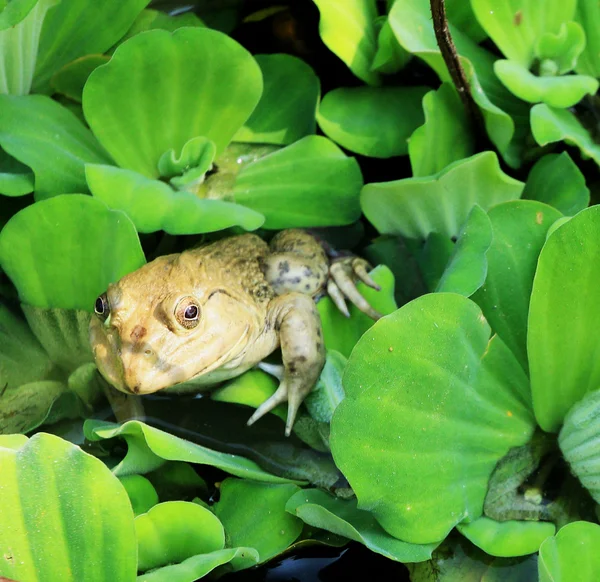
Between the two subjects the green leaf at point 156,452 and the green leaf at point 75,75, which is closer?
the green leaf at point 156,452

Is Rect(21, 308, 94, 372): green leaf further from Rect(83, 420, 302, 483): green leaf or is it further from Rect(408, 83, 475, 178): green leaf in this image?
Rect(408, 83, 475, 178): green leaf

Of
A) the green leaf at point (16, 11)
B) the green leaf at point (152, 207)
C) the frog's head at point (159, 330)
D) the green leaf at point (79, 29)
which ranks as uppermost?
the green leaf at point (16, 11)

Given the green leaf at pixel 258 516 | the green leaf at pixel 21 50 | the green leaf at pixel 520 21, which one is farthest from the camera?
the green leaf at pixel 520 21

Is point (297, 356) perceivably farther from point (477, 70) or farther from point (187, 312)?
point (477, 70)

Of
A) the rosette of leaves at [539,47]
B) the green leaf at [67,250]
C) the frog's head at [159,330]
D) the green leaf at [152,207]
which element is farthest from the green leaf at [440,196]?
the green leaf at [67,250]

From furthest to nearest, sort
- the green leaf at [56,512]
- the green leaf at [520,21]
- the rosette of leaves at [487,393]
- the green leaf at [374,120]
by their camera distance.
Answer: the green leaf at [374,120] < the green leaf at [520,21] < the rosette of leaves at [487,393] < the green leaf at [56,512]

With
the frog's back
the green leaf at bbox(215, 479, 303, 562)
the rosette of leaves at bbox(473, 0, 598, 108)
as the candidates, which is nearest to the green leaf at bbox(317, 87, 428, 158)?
the rosette of leaves at bbox(473, 0, 598, 108)

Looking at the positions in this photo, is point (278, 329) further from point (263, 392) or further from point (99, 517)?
point (99, 517)

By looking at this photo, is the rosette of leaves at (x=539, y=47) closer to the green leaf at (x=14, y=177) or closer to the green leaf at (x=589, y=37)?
the green leaf at (x=589, y=37)
